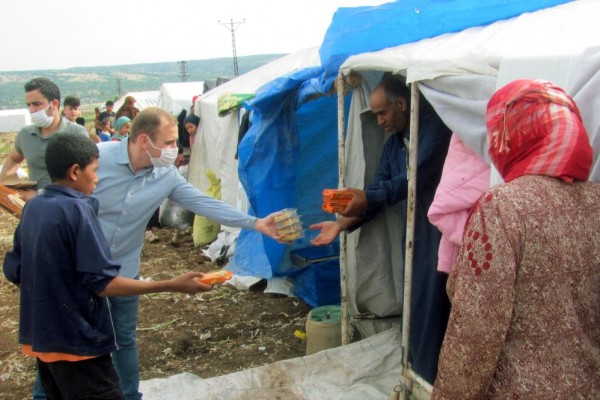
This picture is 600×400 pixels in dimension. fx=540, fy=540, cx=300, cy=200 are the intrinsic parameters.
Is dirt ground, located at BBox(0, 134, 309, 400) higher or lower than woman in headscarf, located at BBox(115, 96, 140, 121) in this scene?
lower

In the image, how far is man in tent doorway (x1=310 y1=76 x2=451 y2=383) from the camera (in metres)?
2.95

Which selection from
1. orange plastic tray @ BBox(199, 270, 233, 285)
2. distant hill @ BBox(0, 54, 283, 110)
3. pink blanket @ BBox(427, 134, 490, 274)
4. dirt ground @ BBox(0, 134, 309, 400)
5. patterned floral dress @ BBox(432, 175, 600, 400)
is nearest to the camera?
patterned floral dress @ BBox(432, 175, 600, 400)

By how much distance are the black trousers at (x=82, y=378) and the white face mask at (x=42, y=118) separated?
2.12 m

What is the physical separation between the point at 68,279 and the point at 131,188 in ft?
2.84

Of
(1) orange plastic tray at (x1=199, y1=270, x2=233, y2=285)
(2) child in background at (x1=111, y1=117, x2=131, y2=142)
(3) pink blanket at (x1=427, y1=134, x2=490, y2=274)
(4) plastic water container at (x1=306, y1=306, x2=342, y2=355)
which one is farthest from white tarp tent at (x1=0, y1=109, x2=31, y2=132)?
(3) pink blanket at (x1=427, y1=134, x2=490, y2=274)

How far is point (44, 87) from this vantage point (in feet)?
13.0

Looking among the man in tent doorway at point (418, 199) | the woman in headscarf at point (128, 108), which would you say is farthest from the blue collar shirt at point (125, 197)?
the woman in headscarf at point (128, 108)

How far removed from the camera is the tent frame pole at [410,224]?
2.95 metres

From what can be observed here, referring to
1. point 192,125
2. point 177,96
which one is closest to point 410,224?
point 192,125

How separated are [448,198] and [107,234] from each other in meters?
1.78

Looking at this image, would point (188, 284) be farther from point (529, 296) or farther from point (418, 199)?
point (529, 296)

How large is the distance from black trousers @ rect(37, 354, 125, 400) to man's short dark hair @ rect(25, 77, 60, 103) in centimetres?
229

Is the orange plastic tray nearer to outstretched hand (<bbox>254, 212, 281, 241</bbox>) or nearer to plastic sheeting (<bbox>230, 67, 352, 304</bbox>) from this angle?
outstretched hand (<bbox>254, 212, 281, 241</bbox>)

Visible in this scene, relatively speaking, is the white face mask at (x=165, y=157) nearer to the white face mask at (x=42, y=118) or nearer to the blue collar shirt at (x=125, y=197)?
the blue collar shirt at (x=125, y=197)
